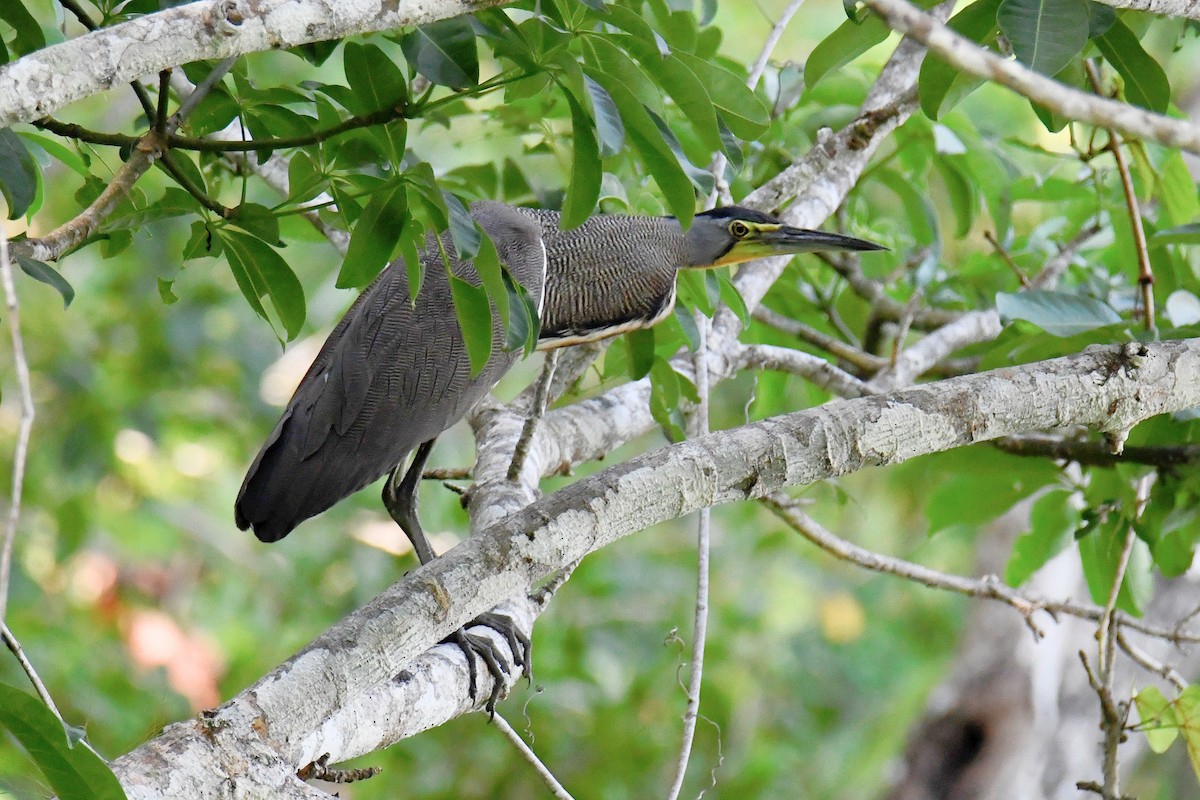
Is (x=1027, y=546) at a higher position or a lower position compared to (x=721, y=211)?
lower

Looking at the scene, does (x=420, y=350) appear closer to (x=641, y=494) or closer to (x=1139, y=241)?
(x=641, y=494)

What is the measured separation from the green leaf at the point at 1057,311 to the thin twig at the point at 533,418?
0.85 m

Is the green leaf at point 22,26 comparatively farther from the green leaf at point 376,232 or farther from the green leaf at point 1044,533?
the green leaf at point 1044,533

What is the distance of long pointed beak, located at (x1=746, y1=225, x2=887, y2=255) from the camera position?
2.56m

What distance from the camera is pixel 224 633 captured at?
227 inches

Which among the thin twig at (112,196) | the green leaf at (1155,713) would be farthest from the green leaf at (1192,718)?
the thin twig at (112,196)

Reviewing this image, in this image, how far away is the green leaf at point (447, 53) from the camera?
145cm

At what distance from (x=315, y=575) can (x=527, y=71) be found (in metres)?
3.73

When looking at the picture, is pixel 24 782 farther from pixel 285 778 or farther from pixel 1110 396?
pixel 1110 396

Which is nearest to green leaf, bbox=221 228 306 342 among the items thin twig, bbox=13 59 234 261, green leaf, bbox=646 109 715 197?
thin twig, bbox=13 59 234 261

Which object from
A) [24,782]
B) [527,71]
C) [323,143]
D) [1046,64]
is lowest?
[24,782]

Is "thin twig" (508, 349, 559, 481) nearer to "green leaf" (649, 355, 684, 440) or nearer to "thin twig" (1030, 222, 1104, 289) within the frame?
"green leaf" (649, 355, 684, 440)

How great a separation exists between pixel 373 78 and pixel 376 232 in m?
0.20

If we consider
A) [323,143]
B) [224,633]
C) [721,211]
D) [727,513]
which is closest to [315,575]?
[224,633]
